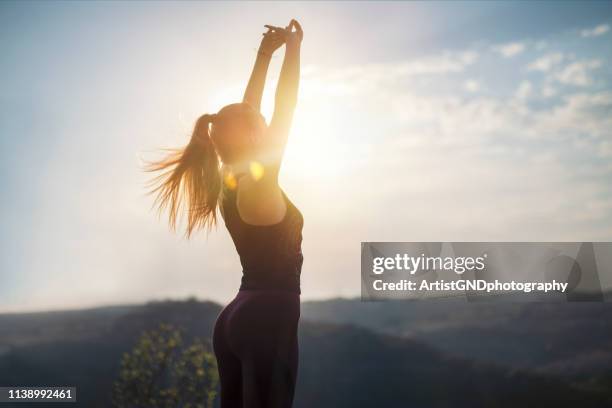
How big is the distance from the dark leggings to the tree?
88.2 feet

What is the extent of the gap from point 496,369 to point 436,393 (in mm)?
4480

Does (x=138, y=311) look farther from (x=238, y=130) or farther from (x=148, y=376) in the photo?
(x=238, y=130)

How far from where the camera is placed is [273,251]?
2701 mm

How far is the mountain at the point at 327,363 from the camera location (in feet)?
116

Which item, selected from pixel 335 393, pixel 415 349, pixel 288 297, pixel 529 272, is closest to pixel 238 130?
pixel 288 297

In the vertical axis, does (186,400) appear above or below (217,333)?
below

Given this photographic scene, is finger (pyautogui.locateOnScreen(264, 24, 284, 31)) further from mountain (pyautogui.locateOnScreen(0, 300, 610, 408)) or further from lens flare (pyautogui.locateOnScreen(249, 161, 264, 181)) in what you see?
mountain (pyautogui.locateOnScreen(0, 300, 610, 408))

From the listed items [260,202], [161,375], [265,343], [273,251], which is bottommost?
[161,375]

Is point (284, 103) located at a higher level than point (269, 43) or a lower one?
lower

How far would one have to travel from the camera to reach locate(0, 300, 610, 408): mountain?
A: 3531 centimetres

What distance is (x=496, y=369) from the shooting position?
146 feet

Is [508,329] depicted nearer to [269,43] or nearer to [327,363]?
[327,363]

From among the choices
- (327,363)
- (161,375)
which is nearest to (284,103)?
(161,375)

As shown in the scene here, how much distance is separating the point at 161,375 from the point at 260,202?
2919 cm
